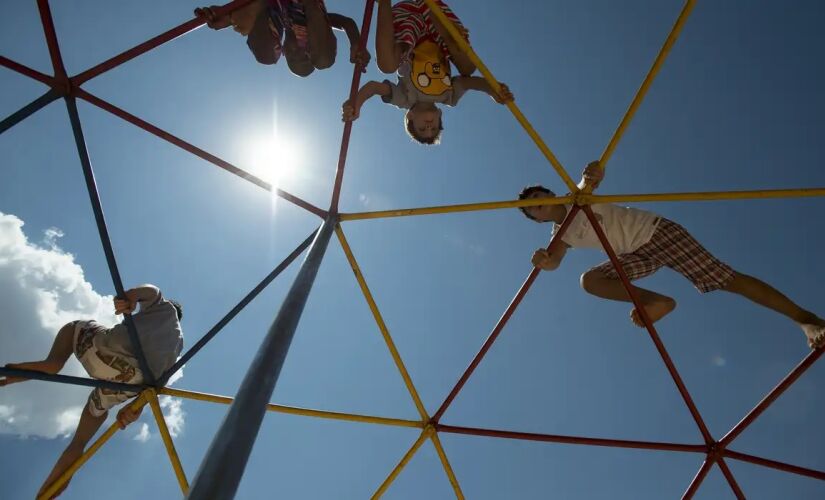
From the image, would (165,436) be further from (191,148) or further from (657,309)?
(657,309)

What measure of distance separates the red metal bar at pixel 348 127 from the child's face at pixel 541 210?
216 centimetres

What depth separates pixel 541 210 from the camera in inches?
237

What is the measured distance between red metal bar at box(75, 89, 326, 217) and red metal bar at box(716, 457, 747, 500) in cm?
525

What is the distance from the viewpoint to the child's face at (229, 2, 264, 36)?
17.1 ft

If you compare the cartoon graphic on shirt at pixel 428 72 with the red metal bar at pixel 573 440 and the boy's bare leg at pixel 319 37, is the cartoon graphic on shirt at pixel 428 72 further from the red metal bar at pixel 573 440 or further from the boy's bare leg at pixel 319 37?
the red metal bar at pixel 573 440

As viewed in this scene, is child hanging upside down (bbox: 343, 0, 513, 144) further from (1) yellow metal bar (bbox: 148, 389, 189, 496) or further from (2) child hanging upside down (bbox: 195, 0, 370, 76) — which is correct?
(1) yellow metal bar (bbox: 148, 389, 189, 496)

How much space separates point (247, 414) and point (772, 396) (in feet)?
17.2

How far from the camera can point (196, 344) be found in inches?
220

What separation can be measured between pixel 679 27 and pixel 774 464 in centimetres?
460

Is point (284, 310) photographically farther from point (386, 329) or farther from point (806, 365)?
point (806, 365)

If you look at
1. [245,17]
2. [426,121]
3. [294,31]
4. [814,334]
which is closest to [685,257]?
[814,334]

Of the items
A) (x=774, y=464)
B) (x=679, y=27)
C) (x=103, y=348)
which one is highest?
(x=679, y=27)

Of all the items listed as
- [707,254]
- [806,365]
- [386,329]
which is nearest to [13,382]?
[386,329]

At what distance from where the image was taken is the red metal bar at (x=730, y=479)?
5711 millimetres
